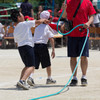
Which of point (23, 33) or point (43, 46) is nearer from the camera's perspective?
point (23, 33)

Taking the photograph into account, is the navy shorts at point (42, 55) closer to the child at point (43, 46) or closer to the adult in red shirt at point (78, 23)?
the child at point (43, 46)

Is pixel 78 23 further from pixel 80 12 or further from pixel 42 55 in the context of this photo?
pixel 42 55

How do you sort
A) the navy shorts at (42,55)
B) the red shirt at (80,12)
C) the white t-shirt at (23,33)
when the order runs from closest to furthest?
1. the white t-shirt at (23,33)
2. the red shirt at (80,12)
3. the navy shorts at (42,55)

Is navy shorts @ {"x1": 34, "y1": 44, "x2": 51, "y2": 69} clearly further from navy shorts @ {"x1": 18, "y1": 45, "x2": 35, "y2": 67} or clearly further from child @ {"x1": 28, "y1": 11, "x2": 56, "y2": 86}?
navy shorts @ {"x1": 18, "y1": 45, "x2": 35, "y2": 67}

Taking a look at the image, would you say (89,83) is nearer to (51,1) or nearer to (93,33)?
(93,33)

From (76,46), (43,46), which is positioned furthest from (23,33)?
(76,46)

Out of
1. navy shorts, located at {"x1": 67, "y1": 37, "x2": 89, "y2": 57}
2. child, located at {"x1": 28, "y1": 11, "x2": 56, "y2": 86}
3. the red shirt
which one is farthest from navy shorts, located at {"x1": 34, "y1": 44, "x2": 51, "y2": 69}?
the red shirt

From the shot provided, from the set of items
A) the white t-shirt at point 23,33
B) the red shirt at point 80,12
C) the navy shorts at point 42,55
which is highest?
the red shirt at point 80,12

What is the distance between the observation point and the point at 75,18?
799 cm

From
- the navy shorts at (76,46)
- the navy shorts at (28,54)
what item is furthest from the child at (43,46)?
the navy shorts at (28,54)

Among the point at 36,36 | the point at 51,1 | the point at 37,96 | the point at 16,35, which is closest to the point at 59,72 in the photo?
the point at 36,36

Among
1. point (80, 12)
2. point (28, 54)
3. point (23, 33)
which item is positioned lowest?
point (28, 54)

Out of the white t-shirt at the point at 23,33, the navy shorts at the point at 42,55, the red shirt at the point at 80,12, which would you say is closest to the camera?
the white t-shirt at the point at 23,33

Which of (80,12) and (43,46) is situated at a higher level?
(80,12)
